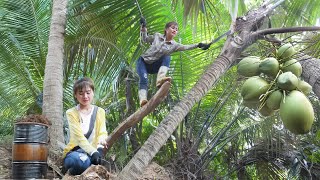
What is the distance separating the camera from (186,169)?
4.61 m

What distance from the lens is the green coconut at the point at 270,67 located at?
1650mm

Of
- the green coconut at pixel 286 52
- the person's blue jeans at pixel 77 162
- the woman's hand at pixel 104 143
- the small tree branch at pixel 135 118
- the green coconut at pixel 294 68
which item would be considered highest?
the green coconut at pixel 286 52

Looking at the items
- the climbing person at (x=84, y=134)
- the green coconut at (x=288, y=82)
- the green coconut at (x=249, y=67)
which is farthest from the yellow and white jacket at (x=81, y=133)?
the green coconut at (x=288, y=82)

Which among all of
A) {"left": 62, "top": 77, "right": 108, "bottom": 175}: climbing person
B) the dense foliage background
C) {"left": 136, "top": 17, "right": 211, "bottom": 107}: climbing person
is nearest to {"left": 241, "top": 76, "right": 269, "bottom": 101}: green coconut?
{"left": 62, "top": 77, "right": 108, "bottom": 175}: climbing person

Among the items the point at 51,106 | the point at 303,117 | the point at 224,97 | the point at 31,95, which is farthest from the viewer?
the point at 31,95

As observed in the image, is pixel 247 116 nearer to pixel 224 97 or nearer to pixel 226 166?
pixel 224 97

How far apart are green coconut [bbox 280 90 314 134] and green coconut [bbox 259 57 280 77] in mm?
200

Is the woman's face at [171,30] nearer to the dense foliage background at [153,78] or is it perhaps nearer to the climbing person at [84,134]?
the dense foliage background at [153,78]

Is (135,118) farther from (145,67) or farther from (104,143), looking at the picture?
(145,67)

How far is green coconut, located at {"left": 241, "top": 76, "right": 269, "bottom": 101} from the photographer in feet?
5.37

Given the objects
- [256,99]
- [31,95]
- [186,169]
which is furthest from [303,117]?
[31,95]

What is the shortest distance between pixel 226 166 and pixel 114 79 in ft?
8.80

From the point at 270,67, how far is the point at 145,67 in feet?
6.73

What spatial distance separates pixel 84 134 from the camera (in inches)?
114
